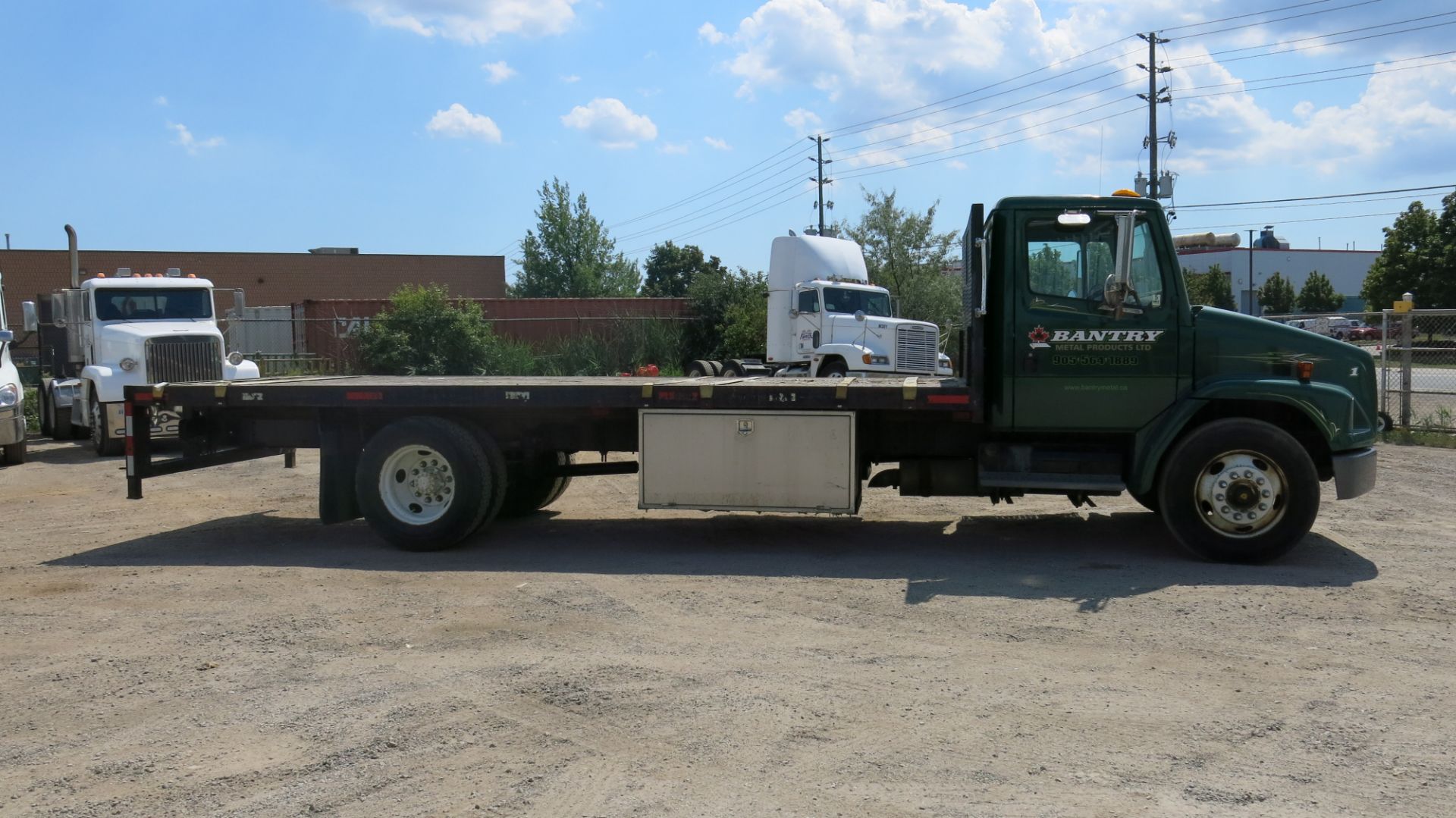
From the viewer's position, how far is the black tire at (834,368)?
21.6 metres

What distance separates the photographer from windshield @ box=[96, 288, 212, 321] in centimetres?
1842

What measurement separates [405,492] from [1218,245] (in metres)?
7.25

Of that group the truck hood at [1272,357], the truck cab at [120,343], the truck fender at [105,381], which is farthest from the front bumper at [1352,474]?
the truck fender at [105,381]

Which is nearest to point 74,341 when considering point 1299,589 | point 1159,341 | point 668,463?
point 668,463

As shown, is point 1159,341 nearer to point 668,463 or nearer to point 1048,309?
point 1048,309

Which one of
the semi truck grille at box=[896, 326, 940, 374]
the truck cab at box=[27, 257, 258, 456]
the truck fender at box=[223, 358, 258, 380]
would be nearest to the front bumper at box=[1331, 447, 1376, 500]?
the semi truck grille at box=[896, 326, 940, 374]

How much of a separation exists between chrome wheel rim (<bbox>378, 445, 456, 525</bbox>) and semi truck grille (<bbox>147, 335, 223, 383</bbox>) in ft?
33.4

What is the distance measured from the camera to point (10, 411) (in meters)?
16.2

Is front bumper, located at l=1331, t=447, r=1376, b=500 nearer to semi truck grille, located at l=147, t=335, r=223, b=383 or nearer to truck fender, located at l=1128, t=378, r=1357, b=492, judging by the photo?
truck fender, located at l=1128, t=378, r=1357, b=492

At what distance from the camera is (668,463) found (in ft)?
31.2

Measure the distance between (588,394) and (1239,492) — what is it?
5.06 metres

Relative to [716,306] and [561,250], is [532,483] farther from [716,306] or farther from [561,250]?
[561,250]

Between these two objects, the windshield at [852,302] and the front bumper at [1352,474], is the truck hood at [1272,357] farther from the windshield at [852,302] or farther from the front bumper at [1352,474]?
the windshield at [852,302]

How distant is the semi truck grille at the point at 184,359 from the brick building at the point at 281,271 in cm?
3180
